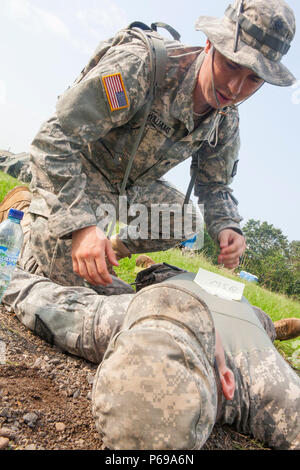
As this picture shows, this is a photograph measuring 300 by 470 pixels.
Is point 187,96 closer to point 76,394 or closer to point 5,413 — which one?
point 76,394

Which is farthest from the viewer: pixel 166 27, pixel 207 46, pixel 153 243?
pixel 153 243

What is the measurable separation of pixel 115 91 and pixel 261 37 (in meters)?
0.96

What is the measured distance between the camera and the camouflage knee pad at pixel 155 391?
926mm

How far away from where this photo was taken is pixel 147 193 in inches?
133

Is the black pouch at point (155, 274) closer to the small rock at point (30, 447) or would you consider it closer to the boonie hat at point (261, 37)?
the boonie hat at point (261, 37)

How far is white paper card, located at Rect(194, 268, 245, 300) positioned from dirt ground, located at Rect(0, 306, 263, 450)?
26.9 inches

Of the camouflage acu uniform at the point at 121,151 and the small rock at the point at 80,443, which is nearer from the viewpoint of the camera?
the small rock at the point at 80,443

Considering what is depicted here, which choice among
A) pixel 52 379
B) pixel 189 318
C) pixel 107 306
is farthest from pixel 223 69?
pixel 52 379

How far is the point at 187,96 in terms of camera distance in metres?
2.64

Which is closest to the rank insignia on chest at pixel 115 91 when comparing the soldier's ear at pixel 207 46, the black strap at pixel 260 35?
the soldier's ear at pixel 207 46

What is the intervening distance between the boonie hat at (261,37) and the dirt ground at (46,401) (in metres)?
1.94

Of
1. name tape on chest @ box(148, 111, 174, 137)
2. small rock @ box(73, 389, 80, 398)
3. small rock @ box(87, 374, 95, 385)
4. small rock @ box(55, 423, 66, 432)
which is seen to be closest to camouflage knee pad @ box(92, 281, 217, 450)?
small rock @ box(55, 423, 66, 432)

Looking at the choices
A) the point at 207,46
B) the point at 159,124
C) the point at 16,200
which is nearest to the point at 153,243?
Answer: the point at 159,124

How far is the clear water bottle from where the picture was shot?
1829mm
